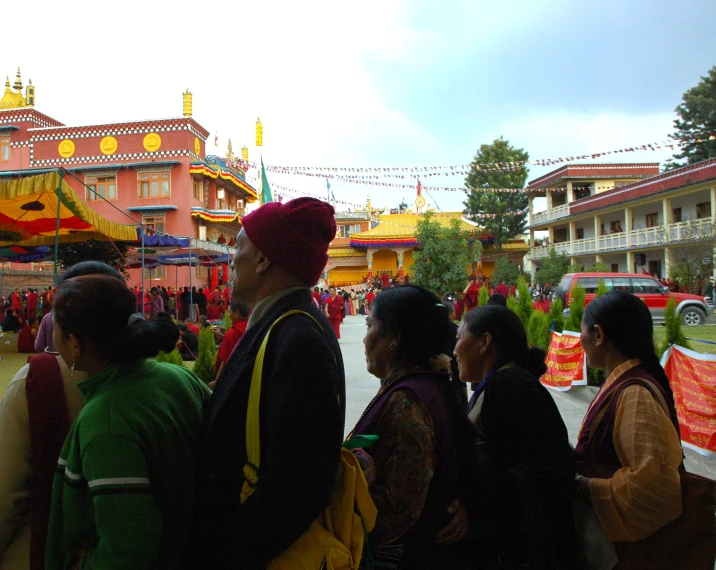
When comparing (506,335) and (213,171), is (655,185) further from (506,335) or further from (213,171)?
(506,335)

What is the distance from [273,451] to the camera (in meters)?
1.27

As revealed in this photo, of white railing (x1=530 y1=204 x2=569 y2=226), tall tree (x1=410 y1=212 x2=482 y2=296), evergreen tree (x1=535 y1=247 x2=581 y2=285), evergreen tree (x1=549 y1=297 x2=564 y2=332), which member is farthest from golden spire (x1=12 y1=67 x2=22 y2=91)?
white railing (x1=530 y1=204 x2=569 y2=226)

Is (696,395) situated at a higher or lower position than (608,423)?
lower

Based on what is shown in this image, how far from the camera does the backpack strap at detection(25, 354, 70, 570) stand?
5.03ft

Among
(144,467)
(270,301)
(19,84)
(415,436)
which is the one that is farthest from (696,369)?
(19,84)

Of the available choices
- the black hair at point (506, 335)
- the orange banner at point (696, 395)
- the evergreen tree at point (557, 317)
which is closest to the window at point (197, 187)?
the evergreen tree at point (557, 317)

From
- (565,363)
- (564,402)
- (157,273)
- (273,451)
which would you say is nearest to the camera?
(273,451)

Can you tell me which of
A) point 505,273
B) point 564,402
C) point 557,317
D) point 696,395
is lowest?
point 564,402

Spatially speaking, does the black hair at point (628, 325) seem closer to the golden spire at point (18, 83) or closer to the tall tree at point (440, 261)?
the tall tree at point (440, 261)

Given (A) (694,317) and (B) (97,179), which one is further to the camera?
(B) (97,179)

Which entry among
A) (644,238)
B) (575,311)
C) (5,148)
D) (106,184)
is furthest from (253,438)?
(5,148)

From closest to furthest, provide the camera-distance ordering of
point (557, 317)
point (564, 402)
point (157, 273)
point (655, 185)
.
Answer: point (564, 402)
point (557, 317)
point (655, 185)
point (157, 273)

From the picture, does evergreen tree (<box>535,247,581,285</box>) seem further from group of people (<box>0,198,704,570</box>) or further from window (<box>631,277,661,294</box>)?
group of people (<box>0,198,704,570</box>)

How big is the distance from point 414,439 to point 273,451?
1.51 feet
